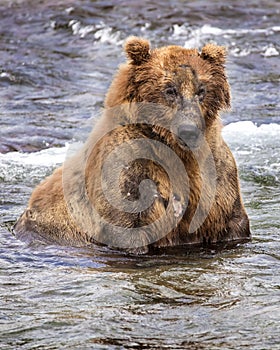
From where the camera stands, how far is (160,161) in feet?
23.2

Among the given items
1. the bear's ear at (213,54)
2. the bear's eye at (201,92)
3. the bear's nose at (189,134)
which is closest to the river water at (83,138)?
the bear's nose at (189,134)

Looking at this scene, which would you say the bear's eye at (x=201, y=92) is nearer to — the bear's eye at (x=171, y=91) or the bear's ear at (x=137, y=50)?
the bear's eye at (x=171, y=91)

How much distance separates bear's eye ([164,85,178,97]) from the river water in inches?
49.7

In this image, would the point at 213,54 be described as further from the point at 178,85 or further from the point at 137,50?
the point at 137,50

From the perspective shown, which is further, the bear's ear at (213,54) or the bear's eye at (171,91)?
the bear's ear at (213,54)

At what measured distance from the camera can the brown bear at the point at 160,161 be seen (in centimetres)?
696

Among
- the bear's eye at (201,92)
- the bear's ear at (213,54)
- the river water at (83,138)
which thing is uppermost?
the bear's ear at (213,54)

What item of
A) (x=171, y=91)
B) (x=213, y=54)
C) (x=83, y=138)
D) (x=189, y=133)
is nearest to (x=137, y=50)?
(x=171, y=91)

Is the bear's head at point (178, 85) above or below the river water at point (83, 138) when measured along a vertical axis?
above

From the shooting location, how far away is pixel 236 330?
530 cm

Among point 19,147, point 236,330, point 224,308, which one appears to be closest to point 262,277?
point 224,308

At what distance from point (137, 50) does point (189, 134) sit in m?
0.83

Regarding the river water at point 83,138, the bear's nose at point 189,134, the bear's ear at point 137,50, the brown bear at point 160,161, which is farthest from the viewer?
the bear's ear at point 137,50

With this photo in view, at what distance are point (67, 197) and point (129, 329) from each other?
7.52ft
